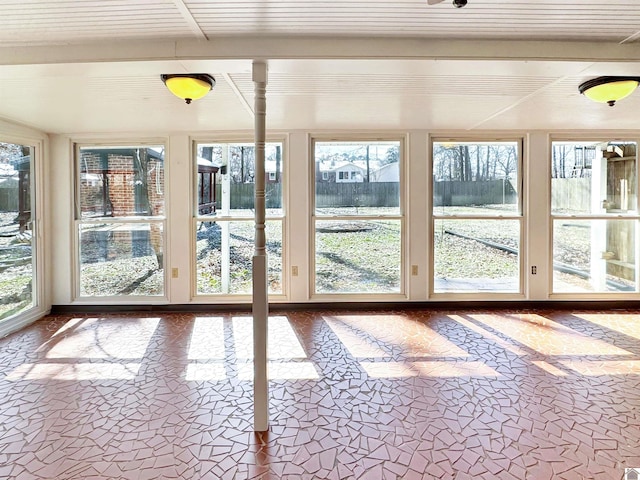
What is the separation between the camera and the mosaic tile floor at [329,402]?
6.38 feet

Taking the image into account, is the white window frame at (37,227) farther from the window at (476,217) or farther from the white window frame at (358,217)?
the window at (476,217)

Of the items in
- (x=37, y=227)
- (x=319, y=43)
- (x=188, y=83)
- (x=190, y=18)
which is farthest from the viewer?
(x=37, y=227)

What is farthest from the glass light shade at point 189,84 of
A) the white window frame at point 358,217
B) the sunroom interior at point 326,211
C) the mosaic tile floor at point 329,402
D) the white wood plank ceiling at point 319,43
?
the white window frame at point 358,217

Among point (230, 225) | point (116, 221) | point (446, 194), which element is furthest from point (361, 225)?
point (116, 221)

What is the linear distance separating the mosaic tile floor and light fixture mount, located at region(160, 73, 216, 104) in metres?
2.07

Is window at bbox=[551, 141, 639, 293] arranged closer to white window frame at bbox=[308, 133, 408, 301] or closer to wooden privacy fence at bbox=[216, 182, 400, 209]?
white window frame at bbox=[308, 133, 408, 301]

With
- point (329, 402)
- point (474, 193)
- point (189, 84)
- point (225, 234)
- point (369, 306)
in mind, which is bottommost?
point (329, 402)

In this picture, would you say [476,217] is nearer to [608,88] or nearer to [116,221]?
[608,88]

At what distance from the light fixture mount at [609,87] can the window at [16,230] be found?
17.5ft

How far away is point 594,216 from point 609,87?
107 inches

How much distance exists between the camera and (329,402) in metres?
2.52

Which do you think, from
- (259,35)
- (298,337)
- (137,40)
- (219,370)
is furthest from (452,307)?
(137,40)

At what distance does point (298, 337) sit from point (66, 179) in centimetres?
344

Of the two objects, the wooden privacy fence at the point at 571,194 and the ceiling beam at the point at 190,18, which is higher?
the ceiling beam at the point at 190,18
